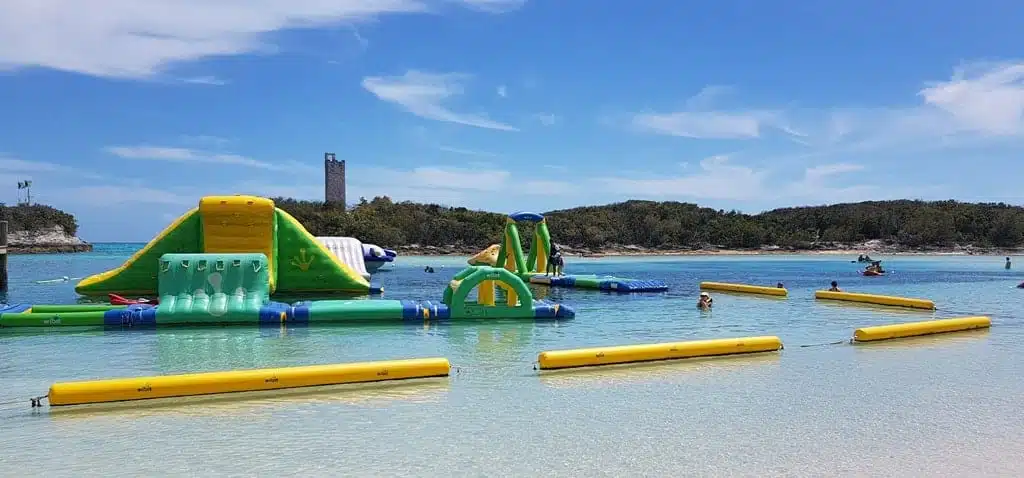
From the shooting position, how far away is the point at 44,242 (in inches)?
3214

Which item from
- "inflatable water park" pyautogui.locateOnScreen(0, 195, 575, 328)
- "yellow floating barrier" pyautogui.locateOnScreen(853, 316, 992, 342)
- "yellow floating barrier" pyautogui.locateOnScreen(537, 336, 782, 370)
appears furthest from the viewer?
"inflatable water park" pyautogui.locateOnScreen(0, 195, 575, 328)

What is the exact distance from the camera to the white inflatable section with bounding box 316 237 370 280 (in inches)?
880

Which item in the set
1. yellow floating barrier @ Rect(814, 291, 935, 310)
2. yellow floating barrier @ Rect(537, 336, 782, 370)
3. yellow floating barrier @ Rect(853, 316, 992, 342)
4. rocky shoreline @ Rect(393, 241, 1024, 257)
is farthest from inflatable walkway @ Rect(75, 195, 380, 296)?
rocky shoreline @ Rect(393, 241, 1024, 257)

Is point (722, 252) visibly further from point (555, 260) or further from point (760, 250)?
point (555, 260)

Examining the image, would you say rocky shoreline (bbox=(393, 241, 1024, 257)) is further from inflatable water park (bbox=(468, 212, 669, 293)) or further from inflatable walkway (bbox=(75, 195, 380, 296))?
inflatable walkway (bbox=(75, 195, 380, 296))

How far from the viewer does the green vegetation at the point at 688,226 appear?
71438 millimetres

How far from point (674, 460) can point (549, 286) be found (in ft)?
63.6

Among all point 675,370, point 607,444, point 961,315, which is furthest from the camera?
point 961,315

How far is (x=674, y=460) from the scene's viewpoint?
5.71 meters

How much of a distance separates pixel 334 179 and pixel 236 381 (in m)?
84.1

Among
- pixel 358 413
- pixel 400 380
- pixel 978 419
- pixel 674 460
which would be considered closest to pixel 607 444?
pixel 674 460

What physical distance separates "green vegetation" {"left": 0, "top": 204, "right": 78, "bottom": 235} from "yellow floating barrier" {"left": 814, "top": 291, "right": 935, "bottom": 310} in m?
87.7

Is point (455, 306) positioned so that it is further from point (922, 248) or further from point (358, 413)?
point (922, 248)

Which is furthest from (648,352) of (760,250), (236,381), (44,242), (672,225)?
(44,242)
